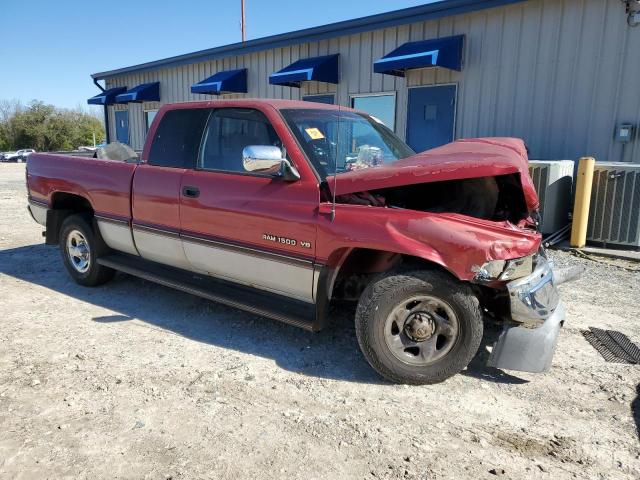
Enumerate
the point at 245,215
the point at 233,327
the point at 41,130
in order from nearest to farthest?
the point at 245,215 → the point at 233,327 → the point at 41,130

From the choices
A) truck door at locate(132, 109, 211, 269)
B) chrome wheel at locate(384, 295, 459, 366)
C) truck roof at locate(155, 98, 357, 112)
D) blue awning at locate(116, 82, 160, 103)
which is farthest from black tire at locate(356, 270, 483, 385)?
blue awning at locate(116, 82, 160, 103)

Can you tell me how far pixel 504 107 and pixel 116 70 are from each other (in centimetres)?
1520

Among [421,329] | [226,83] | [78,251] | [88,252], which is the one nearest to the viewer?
[421,329]

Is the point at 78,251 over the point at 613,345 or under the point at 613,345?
over

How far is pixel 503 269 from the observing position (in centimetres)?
300

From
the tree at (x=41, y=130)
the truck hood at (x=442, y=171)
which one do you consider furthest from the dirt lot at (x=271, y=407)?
the tree at (x=41, y=130)

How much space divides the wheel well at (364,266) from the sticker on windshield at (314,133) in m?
0.94

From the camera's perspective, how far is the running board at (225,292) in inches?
140

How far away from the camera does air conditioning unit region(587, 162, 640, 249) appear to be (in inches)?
265

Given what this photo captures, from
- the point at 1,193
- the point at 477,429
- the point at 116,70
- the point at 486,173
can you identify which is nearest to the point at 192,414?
the point at 477,429

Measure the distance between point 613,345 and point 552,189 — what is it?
3751mm

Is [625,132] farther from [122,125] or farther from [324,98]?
[122,125]

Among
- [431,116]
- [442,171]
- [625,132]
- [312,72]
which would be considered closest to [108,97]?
[312,72]

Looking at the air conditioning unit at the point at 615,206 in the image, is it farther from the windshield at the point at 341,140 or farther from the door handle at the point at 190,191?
the door handle at the point at 190,191
